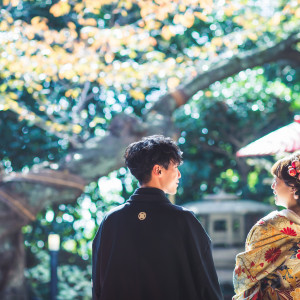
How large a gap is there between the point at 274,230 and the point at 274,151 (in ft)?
6.76

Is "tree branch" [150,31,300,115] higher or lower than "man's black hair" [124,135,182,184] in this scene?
higher

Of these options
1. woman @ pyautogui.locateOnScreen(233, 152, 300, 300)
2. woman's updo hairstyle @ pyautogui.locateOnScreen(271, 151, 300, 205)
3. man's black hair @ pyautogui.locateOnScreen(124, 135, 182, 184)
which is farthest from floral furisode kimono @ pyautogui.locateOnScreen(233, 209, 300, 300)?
man's black hair @ pyautogui.locateOnScreen(124, 135, 182, 184)

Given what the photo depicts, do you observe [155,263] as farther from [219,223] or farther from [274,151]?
[219,223]

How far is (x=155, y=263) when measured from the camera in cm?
216

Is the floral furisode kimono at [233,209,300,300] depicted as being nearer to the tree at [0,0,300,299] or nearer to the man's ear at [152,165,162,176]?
Result: the man's ear at [152,165,162,176]

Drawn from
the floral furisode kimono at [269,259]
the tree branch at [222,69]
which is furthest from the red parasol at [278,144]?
the tree branch at [222,69]

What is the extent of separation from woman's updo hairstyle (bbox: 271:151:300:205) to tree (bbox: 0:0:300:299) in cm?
361

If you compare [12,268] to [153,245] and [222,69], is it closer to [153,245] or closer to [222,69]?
[222,69]

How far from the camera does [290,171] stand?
251cm

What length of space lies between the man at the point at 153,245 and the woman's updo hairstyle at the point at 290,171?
644mm

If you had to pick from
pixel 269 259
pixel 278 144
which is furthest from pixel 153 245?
pixel 278 144

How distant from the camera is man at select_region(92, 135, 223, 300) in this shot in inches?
84.0

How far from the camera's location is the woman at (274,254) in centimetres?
250

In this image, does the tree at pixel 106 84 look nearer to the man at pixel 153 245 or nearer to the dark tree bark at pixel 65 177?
the dark tree bark at pixel 65 177
